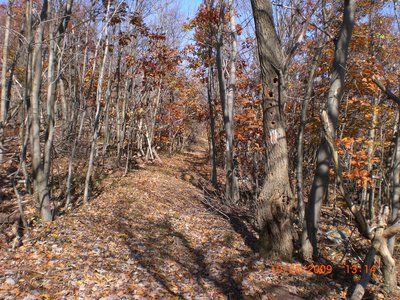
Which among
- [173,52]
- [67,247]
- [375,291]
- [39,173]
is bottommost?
[375,291]

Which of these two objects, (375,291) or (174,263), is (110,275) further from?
(375,291)

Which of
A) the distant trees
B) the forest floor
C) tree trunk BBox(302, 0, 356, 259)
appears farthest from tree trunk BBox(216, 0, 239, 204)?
tree trunk BBox(302, 0, 356, 259)

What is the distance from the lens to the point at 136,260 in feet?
16.3

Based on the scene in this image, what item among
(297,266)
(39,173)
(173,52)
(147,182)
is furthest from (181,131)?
(297,266)

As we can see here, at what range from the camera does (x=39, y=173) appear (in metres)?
6.04

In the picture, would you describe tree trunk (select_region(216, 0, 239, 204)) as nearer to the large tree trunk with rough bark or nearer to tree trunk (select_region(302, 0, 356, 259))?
tree trunk (select_region(302, 0, 356, 259))

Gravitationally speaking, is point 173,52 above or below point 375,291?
above

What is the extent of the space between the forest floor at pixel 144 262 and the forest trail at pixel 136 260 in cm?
1

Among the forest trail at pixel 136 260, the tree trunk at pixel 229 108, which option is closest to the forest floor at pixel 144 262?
the forest trail at pixel 136 260

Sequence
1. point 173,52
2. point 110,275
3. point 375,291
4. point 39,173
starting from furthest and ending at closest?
point 173,52
point 39,173
point 375,291
point 110,275

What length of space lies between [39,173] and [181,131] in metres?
14.4

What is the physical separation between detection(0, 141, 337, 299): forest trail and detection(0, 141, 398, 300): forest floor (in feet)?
0.04
